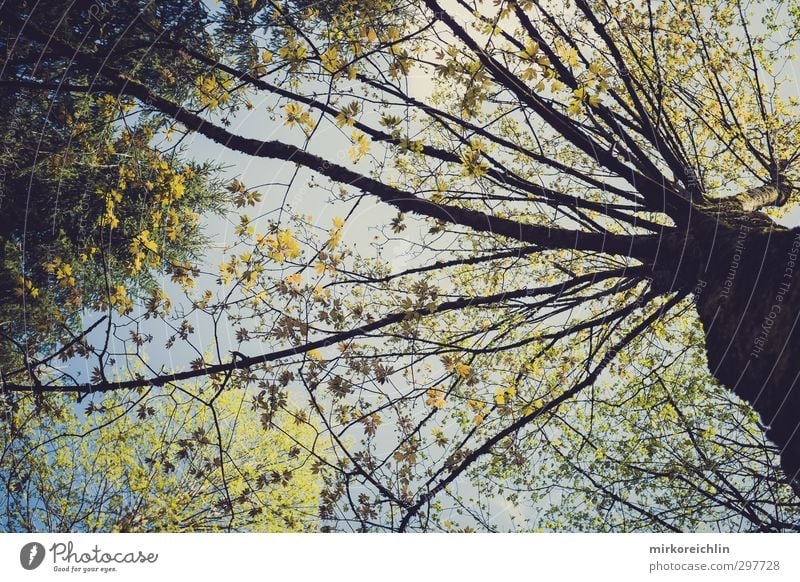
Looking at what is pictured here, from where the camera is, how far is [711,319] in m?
2.54

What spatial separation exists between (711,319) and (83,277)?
6.26 metres

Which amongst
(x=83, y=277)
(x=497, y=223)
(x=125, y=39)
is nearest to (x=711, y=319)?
(x=497, y=223)

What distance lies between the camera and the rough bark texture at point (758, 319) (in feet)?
6.61

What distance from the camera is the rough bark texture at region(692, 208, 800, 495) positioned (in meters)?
2.02

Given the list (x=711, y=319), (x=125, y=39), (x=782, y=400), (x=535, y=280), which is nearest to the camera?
(x=782, y=400)

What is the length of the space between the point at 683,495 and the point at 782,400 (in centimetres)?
392

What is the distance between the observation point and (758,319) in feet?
7.25

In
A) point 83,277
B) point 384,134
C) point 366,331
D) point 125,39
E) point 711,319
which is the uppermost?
point 125,39

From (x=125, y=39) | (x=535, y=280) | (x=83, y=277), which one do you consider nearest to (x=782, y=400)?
(x=535, y=280)

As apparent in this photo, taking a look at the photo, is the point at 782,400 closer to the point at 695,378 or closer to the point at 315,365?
the point at 315,365

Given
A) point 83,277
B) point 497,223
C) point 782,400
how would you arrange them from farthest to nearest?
point 83,277 < point 497,223 < point 782,400
